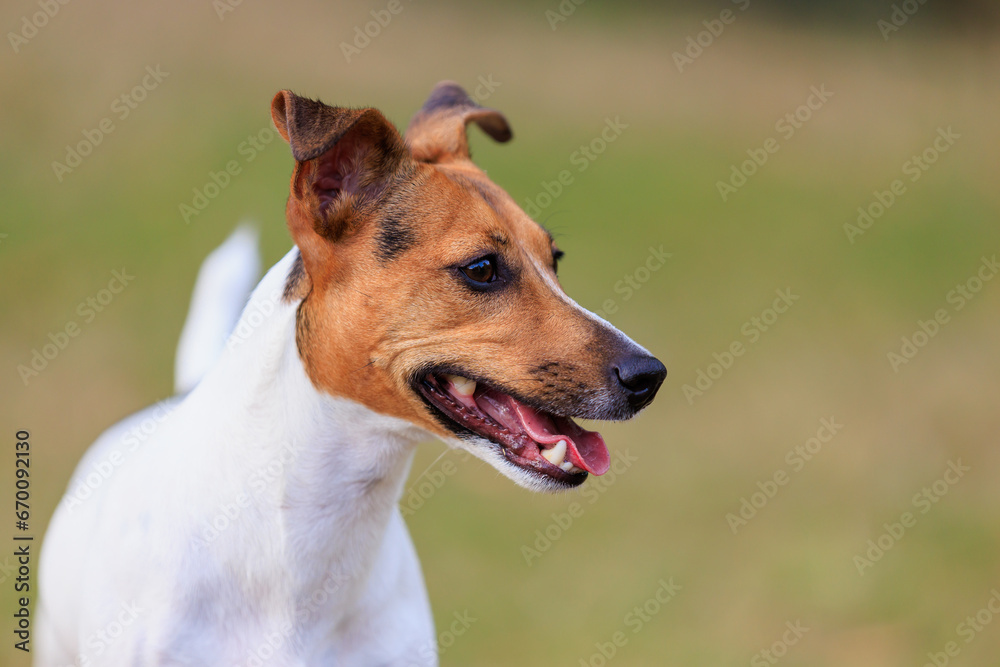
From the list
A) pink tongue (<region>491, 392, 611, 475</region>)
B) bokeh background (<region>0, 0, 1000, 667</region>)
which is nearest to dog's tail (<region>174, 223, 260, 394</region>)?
pink tongue (<region>491, 392, 611, 475</region>)

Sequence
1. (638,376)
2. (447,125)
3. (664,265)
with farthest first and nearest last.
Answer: (664,265) → (447,125) → (638,376)

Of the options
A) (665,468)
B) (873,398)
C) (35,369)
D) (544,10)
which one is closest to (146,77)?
(35,369)

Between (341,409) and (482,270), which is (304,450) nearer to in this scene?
(341,409)

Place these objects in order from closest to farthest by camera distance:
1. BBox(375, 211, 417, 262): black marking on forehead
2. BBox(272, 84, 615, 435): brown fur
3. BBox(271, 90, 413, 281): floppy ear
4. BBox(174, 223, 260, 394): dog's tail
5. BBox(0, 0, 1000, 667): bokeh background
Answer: BBox(271, 90, 413, 281): floppy ear
BBox(272, 84, 615, 435): brown fur
BBox(375, 211, 417, 262): black marking on forehead
BBox(174, 223, 260, 394): dog's tail
BBox(0, 0, 1000, 667): bokeh background

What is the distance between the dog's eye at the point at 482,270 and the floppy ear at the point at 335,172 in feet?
1.33

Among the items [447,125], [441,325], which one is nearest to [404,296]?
[441,325]

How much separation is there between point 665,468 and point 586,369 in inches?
211

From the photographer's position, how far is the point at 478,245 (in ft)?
11.1

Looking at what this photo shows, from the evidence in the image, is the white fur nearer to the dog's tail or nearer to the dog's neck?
the dog's neck

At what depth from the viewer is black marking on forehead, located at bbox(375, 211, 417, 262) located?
11.0 ft

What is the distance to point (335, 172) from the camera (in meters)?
3.38

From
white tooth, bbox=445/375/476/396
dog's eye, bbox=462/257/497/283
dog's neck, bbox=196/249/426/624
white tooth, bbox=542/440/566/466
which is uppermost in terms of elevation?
dog's eye, bbox=462/257/497/283

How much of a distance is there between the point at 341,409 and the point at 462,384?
1.38ft

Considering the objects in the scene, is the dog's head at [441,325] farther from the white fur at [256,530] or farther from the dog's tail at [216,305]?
the dog's tail at [216,305]
